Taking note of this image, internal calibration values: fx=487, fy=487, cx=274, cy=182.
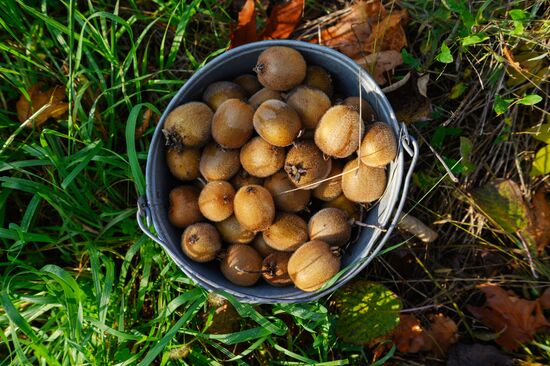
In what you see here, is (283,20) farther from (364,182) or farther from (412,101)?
(364,182)

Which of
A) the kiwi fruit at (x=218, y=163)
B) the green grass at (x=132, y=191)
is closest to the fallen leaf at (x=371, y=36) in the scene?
the green grass at (x=132, y=191)

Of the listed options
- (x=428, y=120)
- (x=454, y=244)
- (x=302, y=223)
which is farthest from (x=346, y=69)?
(x=454, y=244)

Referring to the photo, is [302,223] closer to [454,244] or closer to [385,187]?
[385,187]

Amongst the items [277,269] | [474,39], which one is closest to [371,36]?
[474,39]

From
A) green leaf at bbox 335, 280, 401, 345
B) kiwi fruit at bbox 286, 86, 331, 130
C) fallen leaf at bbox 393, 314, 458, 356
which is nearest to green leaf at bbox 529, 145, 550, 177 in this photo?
fallen leaf at bbox 393, 314, 458, 356

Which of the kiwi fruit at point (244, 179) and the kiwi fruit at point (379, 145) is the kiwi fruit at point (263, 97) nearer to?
the kiwi fruit at point (244, 179)

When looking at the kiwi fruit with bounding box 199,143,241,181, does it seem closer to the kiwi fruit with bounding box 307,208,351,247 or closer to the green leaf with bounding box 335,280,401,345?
the kiwi fruit with bounding box 307,208,351,247
